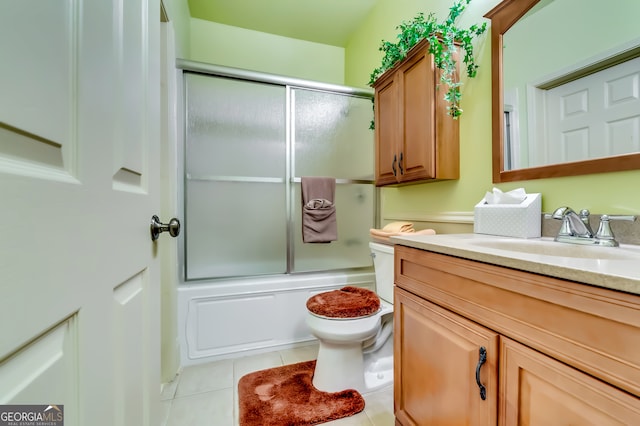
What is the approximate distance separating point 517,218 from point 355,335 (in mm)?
888

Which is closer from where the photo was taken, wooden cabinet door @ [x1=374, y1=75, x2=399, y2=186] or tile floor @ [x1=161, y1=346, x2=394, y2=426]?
tile floor @ [x1=161, y1=346, x2=394, y2=426]

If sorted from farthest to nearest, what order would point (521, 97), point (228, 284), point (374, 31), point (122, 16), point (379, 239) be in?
point (374, 31)
point (228, 284)
point (379, 239)
point (521, 97)
point (122, 16)

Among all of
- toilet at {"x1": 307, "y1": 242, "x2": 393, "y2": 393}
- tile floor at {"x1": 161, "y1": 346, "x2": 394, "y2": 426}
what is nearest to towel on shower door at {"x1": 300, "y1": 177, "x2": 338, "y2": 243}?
toilet at {"x1": 307, "y1": 242, "x2": 393, "y2": 393}

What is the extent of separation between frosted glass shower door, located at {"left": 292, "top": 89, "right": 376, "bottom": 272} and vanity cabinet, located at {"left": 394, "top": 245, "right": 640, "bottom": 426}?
1.17 metres

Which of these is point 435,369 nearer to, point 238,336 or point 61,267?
point 61,267

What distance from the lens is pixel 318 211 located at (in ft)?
6.39

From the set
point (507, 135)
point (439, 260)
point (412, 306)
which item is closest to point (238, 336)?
point (412, 306)

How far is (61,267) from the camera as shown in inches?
13.1

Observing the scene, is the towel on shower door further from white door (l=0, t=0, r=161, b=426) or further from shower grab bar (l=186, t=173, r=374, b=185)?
white door (l=0, t=0, r=161, b=426)

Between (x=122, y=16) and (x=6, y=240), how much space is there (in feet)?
1.69

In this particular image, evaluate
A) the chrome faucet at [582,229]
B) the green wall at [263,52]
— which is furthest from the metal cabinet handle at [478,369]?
the green wall at [263,52]

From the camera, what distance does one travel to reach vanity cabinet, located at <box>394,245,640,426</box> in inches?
18.4

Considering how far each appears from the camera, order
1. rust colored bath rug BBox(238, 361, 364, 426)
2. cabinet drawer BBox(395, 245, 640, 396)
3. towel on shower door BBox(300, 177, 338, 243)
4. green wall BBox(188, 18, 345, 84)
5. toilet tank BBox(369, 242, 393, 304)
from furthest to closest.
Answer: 1. green wall BBox(188, 18, 345, 84)
2. towel on shower door BBox(300, 177, 338, 243)
3. toilet tank BBox(369, 242, 393, 304)
4. rust colored bath rug BBox(238, 361, 364, 426)
5. cabinet drawer BBox(395, 245, 640, 396)

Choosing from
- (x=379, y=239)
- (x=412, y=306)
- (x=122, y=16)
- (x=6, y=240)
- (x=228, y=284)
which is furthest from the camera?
(x=228, y=284)
